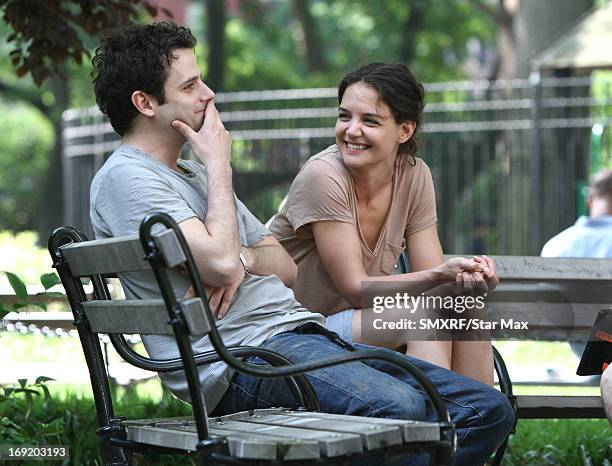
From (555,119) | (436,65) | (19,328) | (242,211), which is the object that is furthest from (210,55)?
(242,211)

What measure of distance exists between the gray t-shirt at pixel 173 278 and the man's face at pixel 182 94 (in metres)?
0.14

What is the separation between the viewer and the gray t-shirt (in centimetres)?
340

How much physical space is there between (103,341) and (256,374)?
2353 millimetres

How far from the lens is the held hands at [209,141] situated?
141 inches

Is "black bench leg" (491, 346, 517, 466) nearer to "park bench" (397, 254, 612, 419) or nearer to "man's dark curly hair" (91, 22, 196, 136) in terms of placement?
"park bench" (397, 254, 612, 419)

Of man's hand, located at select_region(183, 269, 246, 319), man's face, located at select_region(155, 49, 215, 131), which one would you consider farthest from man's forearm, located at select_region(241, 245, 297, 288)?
man's face, located at select_region(155, 49, 215, 131)

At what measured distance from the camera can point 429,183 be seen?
446 centimetres

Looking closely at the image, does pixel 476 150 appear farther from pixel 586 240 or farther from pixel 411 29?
pixel 411 29

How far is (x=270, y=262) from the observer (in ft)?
12.4

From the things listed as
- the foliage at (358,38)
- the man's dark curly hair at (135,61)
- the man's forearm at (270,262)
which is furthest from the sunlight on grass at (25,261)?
the foliage at (358,38)

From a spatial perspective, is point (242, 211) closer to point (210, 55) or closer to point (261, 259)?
point (261, 259)

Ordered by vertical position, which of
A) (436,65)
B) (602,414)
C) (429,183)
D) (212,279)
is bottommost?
(602,414)

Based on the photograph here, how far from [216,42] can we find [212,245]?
18303 millimetres

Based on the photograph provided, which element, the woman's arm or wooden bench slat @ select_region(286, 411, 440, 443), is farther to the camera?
the woman's arm
